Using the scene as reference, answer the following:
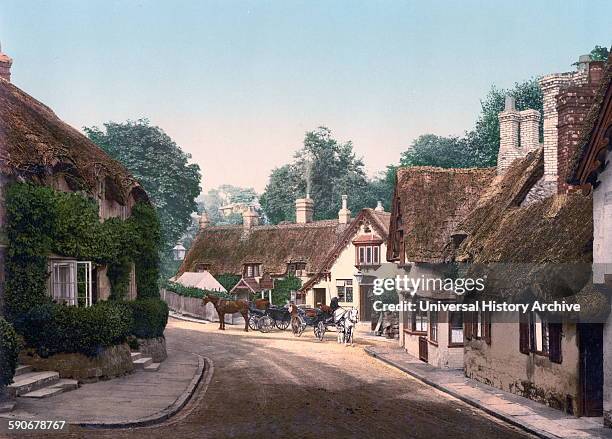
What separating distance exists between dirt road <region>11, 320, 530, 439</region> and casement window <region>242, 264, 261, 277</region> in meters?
27.7

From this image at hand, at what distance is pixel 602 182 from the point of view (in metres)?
15.9

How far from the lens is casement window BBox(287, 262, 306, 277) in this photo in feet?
181

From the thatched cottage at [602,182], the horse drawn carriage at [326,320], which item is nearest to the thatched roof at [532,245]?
the thatched cottage at [602,182]

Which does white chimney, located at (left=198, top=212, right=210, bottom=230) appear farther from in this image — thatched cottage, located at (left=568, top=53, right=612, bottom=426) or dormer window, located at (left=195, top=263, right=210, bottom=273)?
thatched cottage, located at (left=568, top=53, right=612, bottom=426)

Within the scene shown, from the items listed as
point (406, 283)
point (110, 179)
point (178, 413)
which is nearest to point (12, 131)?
point (110, 179)

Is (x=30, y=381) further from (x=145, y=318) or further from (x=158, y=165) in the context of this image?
(x=158, y=165)

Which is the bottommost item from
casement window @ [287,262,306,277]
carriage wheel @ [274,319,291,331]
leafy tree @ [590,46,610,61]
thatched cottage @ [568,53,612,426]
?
carriage wheel @ [274,319,291,331]

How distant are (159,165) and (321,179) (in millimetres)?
20284

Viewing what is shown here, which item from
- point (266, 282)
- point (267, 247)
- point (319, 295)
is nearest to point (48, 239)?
point (319, 295)

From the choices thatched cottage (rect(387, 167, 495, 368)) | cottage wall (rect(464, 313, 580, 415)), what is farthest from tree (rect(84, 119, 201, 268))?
cottage wall (rect(464, 313, 580, 415))

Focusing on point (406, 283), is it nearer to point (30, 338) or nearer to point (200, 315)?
point (30, 338)

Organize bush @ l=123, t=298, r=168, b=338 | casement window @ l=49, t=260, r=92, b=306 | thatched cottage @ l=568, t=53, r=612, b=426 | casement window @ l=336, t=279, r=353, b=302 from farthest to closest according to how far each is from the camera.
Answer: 1. casement window @ l=336, t=279, r=353, b=302
2. bush @ l=123, t=298, r=168, b=338
3. casement window @ l=49, t=260, r=92, b=306
4. thatched cottage @ l=568, t=53, r=612, b=426

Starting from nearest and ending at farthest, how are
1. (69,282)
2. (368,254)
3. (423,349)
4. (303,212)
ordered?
1. (69,282)
2. (423,349)
3. (368,254)
4. (303,212)

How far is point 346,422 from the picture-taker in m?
15.6
